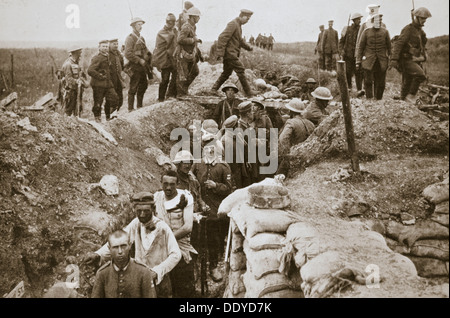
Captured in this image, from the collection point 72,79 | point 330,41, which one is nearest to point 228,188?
point 72,79

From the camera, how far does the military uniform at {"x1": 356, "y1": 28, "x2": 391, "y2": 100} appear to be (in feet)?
25.3

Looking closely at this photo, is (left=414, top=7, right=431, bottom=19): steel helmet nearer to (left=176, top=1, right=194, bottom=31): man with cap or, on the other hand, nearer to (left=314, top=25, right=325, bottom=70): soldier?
(left=176, top=1, right=194, bottom=31): man with cap

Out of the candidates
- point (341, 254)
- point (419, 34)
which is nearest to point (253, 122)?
point (419, 34)

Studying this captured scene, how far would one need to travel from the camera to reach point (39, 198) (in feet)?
19.4

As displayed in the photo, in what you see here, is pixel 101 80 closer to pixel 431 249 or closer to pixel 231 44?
pixel 231 44

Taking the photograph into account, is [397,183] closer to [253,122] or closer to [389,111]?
[389,111]

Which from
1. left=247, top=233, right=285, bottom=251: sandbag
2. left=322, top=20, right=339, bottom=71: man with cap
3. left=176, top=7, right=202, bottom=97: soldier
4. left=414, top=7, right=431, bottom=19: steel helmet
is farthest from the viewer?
left=322, top=20, right=339, bottom=71: man with cap

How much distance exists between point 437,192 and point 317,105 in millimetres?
2470

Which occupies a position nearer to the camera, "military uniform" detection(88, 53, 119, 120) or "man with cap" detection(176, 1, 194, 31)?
"military uniform" detection(88, 53, 119, 120)

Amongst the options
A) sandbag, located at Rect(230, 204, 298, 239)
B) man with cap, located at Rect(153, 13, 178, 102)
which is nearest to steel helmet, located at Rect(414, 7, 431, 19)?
sandbag, located at Rect(230, 204, 298, 239)

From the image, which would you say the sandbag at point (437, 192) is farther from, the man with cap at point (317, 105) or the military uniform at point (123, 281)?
the military uniform at point (123, 281)

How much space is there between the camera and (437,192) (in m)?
5.24

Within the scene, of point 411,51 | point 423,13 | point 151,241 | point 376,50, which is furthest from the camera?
point 376,50

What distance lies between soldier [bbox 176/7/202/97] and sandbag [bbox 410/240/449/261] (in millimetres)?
5827
